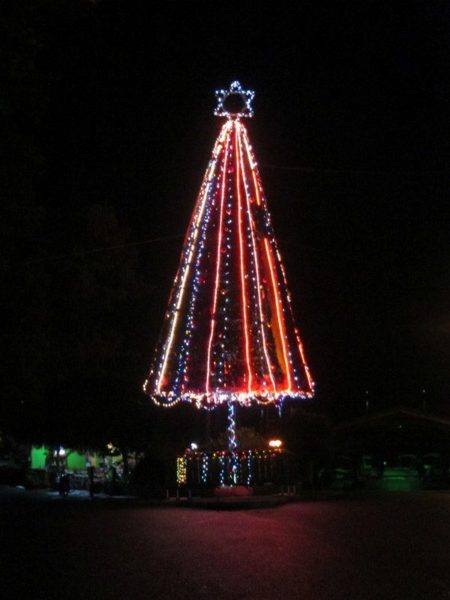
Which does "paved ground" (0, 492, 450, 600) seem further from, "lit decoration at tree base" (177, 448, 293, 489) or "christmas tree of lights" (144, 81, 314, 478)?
"lit decoration at tree base" (177, 448, 293, 489)

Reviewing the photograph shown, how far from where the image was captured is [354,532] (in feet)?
62.2

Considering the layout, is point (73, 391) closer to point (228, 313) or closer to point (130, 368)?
point (130, 368)

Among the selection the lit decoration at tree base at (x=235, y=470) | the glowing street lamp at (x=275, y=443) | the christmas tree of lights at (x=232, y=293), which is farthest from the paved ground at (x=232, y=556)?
the glowing street lamp at (x=275, y=443)

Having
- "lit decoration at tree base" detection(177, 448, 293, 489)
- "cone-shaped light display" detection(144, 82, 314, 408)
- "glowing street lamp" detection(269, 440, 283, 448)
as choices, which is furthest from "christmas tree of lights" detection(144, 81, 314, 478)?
"glowing street lamp" detection(269, 440, 283, 448)

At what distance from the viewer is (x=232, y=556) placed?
15.0 meters

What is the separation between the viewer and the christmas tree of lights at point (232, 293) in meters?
31.1

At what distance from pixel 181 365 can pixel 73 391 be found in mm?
14336

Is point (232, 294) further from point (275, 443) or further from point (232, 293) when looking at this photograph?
point (275, 443)

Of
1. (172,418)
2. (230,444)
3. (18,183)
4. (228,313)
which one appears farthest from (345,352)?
(18,183)

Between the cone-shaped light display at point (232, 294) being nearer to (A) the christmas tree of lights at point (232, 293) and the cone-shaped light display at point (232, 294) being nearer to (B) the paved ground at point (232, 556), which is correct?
(A) the christmas tree of lights at point (232, 293)

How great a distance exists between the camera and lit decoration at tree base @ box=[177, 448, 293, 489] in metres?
33.9

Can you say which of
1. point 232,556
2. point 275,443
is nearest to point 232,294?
point 275,443

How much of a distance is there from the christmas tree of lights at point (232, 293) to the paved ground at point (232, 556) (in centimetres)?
681

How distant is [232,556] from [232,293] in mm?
16672
